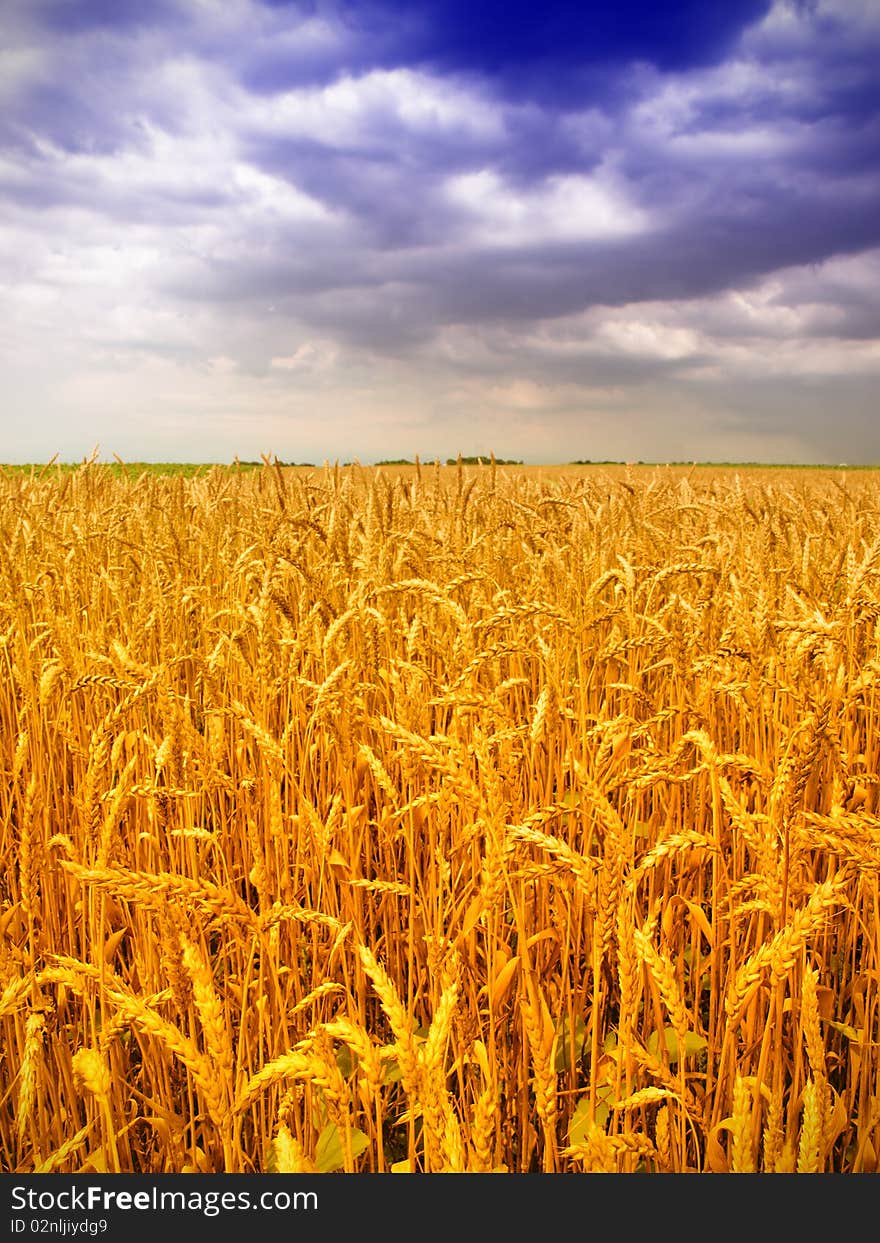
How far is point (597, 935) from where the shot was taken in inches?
44.4

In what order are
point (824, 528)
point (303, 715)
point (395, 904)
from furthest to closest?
point (824, 528) → point (303, 715) → point (395, 904)

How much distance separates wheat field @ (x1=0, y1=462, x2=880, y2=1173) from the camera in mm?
1050

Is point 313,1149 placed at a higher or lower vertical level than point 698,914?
lower

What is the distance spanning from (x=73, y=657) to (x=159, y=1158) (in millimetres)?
1278

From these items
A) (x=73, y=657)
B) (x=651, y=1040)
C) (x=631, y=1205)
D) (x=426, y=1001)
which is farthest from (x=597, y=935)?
(x=73, y=657)

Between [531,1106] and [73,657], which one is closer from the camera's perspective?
[531,1106]

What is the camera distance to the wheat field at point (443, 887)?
3.44 feet

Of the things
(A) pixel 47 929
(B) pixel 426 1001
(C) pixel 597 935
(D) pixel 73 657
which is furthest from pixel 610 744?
(D) pixel 73 657

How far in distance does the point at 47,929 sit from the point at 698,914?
1.39 m

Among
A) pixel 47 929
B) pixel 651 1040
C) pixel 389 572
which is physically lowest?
pixel 651 1040

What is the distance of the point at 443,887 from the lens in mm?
1470

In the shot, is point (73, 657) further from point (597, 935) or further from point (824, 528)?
point (824, 528)

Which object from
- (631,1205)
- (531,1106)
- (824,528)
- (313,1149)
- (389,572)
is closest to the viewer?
(631,1205)

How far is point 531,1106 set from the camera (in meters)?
1.55
